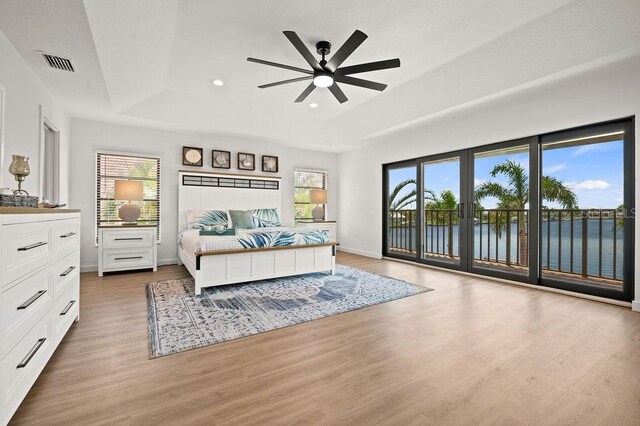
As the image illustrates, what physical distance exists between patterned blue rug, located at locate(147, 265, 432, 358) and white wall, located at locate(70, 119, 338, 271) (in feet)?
5.52

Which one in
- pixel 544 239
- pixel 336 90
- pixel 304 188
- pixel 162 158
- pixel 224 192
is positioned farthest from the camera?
pixel 304 188

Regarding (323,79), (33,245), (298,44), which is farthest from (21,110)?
(323,79)

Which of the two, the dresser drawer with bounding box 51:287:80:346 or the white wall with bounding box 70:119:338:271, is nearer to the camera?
the dresser drawer with bounding box 51:287:80:346

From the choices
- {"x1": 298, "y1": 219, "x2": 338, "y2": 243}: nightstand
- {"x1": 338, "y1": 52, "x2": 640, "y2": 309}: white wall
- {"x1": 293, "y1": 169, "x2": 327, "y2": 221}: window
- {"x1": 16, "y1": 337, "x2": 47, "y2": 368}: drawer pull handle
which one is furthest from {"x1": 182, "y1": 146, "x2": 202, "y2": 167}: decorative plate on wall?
{"x1": 16, "y1": 337, "x2": 47, "y2": 368}: drawer pull handle

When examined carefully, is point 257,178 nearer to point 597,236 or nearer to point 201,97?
point 201,97

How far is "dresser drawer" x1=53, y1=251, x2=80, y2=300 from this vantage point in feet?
6.59

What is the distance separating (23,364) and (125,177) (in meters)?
4.35

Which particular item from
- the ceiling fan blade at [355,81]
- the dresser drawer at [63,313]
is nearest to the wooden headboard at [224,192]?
the dresser drawer at [63,313]

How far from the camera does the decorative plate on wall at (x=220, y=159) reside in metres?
Result: 5.79

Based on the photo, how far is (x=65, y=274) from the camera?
2203mm

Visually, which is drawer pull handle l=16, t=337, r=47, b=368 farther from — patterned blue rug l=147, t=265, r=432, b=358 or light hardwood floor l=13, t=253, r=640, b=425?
patterned blue rug l=147, t=265, r=432, b=358

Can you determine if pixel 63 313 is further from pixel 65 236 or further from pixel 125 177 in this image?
pixel 125 177

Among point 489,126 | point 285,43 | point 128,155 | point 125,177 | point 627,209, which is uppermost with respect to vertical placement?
point 285,43

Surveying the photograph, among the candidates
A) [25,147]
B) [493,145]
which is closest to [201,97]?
[25,147]
